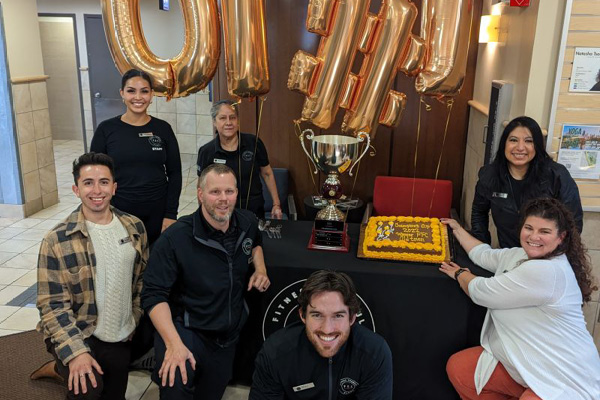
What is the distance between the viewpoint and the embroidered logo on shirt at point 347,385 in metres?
1.77

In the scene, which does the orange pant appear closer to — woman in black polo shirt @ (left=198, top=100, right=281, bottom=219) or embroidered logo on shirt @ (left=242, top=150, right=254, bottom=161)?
woman in black polo shirt @ (left=198, top=100, right=281, bottom=219)

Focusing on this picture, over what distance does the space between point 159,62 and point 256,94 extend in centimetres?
49

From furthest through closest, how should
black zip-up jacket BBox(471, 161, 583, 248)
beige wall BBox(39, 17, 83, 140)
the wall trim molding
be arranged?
beige wall BBox(39, 17, 83, 140)
the wall trim molding
black zip-up jacket BBox(471, 161, 583, 248)

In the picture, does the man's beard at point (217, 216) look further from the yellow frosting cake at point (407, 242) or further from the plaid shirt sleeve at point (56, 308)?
the yellow frosting cake at point (407, 242)

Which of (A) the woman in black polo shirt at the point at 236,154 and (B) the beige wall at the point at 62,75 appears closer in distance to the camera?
(A) the woman in black polo shirt at the point at 236,154

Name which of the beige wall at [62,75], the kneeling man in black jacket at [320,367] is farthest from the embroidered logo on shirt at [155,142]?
the beige wall at [62,75]

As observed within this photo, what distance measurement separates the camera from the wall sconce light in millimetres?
3539

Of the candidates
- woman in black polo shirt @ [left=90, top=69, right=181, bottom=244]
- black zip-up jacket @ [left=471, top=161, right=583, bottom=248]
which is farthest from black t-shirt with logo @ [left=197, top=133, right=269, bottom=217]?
black zip-up jacket @ [left=471, top=161, right=583, bottom=248]

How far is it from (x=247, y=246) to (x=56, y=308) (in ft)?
2.67

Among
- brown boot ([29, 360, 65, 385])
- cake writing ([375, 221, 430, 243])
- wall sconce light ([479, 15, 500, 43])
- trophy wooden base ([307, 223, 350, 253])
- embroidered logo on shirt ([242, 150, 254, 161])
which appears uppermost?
wall sconce light ([479, 15, 500, 43])

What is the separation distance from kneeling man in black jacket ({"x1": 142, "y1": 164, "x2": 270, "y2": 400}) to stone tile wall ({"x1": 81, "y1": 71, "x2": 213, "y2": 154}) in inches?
218

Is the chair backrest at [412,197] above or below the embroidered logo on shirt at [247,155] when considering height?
below

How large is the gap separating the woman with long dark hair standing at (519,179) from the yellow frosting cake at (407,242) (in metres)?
0.30

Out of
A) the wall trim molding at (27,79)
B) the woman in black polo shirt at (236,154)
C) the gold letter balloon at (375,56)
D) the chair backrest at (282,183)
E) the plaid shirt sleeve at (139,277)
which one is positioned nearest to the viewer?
the plaid shirt sleeve at (139,277)
